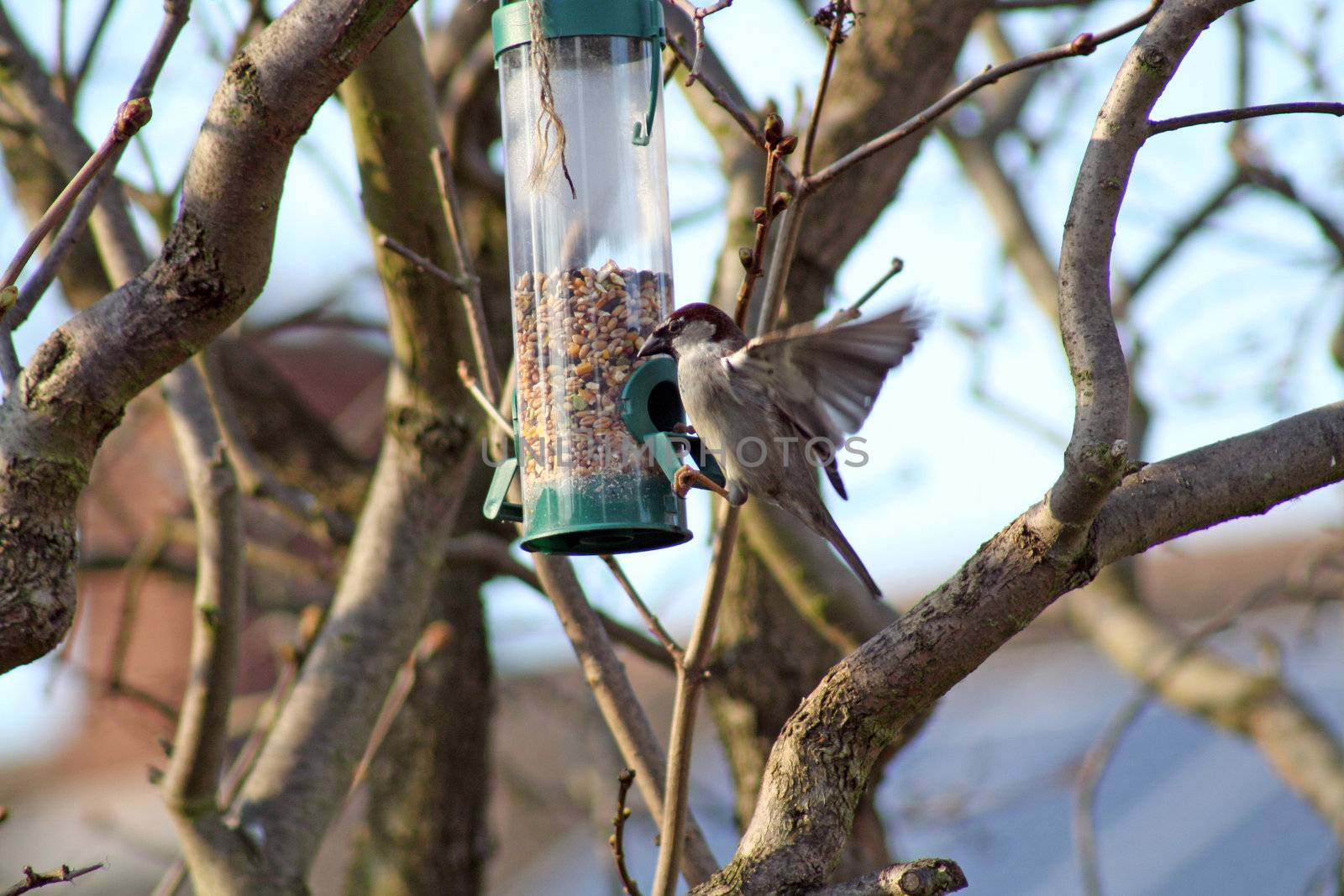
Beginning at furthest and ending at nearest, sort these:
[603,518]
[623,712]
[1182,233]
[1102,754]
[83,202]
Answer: [1182,233] → [1102,754] → [603,518] → [623,712] → [83,202]

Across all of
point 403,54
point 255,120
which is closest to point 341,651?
point 403,54

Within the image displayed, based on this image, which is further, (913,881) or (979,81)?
(979,81)

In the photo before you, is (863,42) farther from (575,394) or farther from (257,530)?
(257,530)

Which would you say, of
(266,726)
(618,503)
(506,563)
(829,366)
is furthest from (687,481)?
(266,726)

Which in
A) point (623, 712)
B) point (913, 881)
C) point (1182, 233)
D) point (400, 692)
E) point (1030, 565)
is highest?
point (1182, 233)

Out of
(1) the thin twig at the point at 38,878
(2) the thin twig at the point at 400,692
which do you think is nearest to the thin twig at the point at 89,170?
(1) the thin twig at the point at 38,878

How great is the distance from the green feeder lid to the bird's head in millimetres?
763

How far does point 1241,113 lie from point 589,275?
1936 millimetres

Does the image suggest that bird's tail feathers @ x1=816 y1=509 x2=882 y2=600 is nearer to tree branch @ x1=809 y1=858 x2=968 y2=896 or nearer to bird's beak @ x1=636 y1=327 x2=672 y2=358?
bird's beak @ x1=636 y1=327 x2=672 y2=358

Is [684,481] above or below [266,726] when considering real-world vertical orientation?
below

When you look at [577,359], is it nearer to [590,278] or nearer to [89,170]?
[590,278]

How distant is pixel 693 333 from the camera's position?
4020 millimetres

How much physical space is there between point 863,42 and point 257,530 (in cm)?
705

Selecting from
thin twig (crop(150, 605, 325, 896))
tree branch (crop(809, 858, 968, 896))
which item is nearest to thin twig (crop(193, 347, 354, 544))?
thin twig (crop(150, 605, 325, 896))
